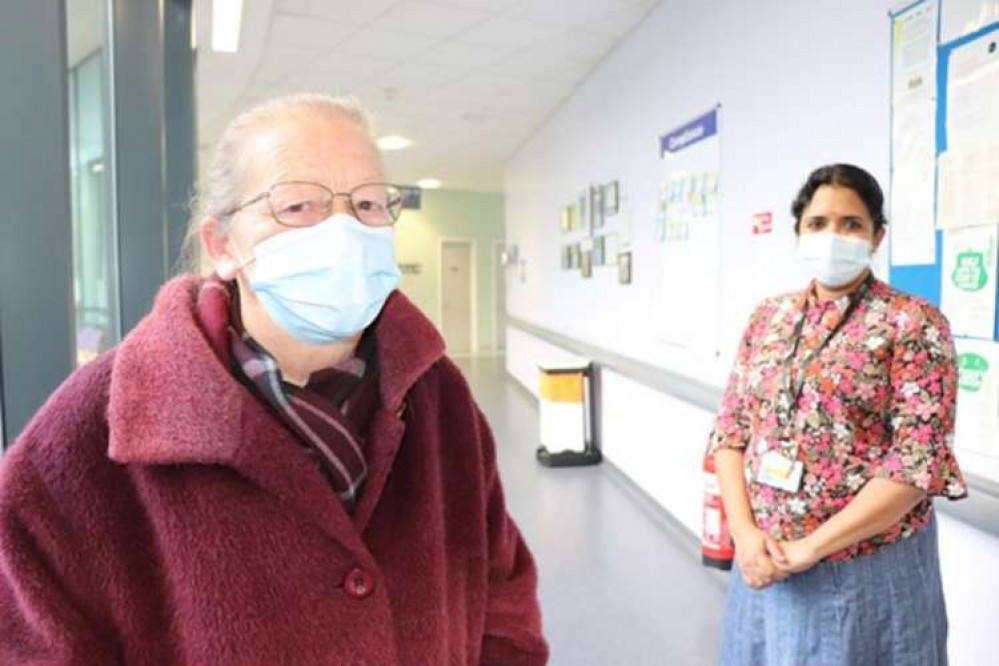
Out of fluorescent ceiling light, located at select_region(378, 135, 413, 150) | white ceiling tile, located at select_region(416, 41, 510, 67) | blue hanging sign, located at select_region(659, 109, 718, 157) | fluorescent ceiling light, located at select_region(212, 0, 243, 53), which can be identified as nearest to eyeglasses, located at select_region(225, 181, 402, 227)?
blue hanging sign, located at select_region(659, 109, 718, 157)

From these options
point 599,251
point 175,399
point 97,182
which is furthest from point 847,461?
point 599,251

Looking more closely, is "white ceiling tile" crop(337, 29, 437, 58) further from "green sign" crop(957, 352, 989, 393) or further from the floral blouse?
"green sign" crop(957, 352, 989, 393)

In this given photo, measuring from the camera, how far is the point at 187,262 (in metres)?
1.30

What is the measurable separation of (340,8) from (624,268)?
8.02 feet

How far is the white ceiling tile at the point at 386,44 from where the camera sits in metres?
4.55

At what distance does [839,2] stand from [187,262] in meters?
2.35

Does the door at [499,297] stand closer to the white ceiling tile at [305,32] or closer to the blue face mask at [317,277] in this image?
the white ceiling tile at [305,32]

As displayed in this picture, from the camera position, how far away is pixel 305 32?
14.8 feet

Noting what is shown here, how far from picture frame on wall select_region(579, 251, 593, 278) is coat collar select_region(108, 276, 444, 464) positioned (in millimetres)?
4962

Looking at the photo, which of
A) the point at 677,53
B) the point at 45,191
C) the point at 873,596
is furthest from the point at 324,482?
the point at 677,53

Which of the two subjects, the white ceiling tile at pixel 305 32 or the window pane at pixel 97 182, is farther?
the white ceiling tile at pixel 305 32

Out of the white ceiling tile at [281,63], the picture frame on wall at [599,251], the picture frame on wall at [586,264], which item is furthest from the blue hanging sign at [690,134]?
the white ceiling tile at [281,63]

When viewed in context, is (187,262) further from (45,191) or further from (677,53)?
(677,53)

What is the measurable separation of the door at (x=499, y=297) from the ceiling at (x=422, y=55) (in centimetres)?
634
